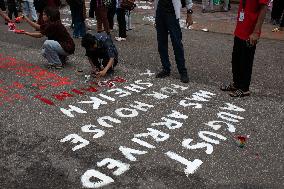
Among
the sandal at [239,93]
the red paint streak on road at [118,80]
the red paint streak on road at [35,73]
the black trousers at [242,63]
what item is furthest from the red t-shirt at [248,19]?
the red paint streak on road at [35,73]

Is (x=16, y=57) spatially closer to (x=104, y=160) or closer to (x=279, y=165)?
(x=104, y=160)

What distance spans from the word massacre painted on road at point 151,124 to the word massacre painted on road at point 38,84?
32 cm

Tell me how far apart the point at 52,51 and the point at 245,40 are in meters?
3.08

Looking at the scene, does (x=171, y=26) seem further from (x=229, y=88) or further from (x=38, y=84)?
(x=38, y=84)

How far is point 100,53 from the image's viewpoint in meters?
5.75

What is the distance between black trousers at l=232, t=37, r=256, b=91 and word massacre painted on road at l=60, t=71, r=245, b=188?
1.30ft

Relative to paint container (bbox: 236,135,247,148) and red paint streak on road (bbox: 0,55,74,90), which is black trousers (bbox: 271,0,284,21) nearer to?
red paint streak on road (bbox: 0,55,74,90)

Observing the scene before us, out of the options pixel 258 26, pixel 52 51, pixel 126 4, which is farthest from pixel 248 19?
pixel 126 4

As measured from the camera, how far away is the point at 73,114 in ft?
14.4

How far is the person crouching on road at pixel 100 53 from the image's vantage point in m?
5.42

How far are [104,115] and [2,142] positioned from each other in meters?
1.15

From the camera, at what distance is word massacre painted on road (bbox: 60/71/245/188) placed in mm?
3250

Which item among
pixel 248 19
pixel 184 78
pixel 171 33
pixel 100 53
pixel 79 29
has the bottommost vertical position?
pixel 184 78

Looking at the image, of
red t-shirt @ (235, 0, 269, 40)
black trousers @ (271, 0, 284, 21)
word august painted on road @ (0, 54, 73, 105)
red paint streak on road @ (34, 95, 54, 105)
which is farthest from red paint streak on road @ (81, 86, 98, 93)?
black trousers @ (271, 0, 284, 21)
